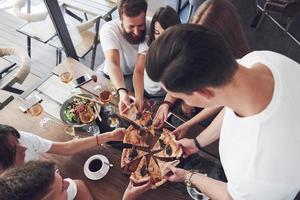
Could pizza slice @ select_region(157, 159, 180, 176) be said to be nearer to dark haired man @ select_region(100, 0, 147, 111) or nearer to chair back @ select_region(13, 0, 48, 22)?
dark haired man @ select_region(100, 0, 147, 111)

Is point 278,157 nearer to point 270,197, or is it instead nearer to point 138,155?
point 270,197

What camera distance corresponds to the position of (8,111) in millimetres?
1838

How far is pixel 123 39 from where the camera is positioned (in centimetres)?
222

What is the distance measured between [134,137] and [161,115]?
0.22 m

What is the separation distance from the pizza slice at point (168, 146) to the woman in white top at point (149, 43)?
273 mm

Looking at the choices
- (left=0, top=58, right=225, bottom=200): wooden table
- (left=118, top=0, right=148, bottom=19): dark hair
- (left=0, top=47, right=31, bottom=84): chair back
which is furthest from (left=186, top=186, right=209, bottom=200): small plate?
(left=0, top=47, right=31, bottom=84): chair back

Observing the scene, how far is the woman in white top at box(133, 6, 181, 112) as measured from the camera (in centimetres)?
195

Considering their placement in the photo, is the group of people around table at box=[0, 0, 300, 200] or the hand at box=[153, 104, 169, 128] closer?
the group of people around table at box=[0, 0, 300, 200]

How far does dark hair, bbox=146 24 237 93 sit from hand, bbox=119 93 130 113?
818mm

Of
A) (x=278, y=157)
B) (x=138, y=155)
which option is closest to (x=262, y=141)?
(x=278, y=157)

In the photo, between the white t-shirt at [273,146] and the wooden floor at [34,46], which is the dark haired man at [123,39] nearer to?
the white t-shirt at [273,146]

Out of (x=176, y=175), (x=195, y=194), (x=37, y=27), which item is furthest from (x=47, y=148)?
(x=37, y=27)

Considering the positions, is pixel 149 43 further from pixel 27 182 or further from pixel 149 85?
pixel 27 182

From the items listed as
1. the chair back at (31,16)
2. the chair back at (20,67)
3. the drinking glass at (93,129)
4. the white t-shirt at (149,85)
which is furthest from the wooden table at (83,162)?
the chair back at (31,16)
